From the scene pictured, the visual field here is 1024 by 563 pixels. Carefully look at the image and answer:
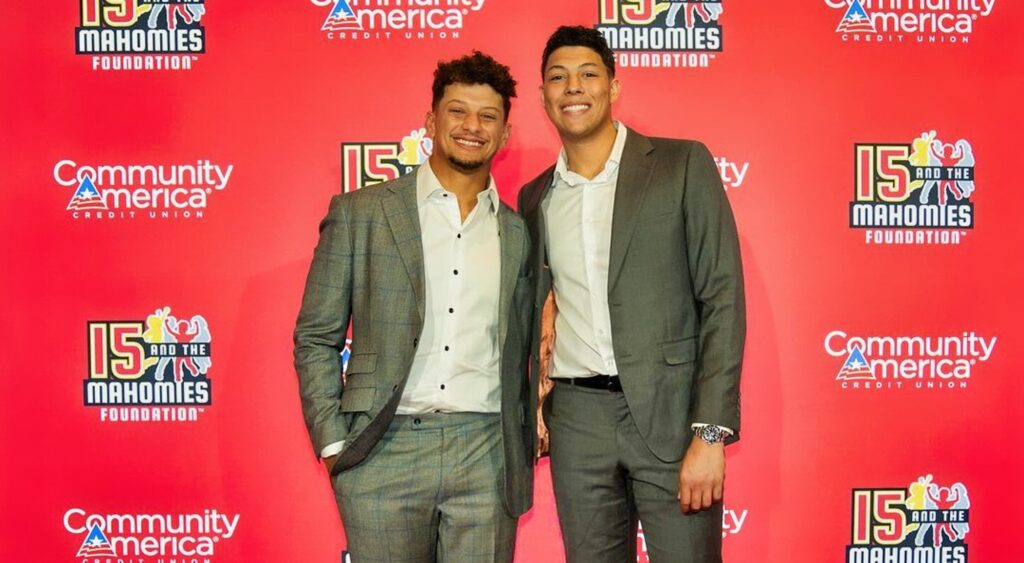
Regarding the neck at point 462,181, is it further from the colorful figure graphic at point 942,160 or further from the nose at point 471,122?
the colorful figure graphic at point 942,160

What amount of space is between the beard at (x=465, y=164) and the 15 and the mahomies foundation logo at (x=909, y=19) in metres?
1.74

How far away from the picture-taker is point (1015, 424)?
3.31m

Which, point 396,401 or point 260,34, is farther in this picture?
point 260,34

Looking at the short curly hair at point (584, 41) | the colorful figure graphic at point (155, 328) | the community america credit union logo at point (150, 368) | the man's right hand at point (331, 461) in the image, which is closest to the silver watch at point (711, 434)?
the man's right hand at point (331, 461)

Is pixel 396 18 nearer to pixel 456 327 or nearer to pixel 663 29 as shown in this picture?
pixel 663 29

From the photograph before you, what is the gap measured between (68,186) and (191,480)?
4.10 ft

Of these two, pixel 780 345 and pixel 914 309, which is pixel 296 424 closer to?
pixel 780 345

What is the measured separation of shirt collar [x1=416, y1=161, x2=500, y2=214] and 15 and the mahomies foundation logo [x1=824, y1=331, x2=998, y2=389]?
5.28 ft

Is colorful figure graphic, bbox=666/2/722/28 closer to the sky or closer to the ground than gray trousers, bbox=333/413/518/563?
closer to the sky

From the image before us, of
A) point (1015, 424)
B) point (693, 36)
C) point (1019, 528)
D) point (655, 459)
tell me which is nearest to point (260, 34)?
point (693, 36)

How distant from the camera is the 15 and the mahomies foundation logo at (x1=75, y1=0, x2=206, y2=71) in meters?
3.17

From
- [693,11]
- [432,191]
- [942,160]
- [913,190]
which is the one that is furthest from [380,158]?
[942,160]

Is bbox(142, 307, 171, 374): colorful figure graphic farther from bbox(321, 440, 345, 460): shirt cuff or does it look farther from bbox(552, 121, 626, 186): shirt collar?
bbox(552, 121, 626, 186): shirt collar

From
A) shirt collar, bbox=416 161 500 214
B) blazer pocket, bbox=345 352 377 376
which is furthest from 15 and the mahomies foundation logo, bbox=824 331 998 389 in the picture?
blazer pocket, bbox=345 352 377 376
